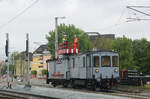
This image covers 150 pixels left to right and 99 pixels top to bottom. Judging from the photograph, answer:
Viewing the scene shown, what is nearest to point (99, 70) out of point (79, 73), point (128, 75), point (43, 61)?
point (79, 73)

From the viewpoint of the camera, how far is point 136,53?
2227 inches

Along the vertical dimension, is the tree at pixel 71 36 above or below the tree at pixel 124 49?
above

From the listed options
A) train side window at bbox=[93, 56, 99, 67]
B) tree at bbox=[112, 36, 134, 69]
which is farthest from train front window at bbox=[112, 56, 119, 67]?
tree at bbox=[112, 36, 134, 69]

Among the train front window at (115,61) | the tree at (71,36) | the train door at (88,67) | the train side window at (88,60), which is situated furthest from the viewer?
the tree at (71,36)

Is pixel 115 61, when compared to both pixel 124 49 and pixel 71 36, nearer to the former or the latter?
pixel 124 49

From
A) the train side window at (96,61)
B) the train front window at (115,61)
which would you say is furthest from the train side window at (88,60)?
the train front window at (115,61)

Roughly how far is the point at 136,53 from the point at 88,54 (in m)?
32.6

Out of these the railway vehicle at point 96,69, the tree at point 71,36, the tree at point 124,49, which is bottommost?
the railway vehicle at point 96,69

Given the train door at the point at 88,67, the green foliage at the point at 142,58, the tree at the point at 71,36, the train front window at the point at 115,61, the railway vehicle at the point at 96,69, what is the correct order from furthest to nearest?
the tree at the point at 71,36 → the green foliage at the point at 142,58 → the train front window at the point at 115,61 → the train door at the point at 88,67 → the railway vehicle at the point at 96,69

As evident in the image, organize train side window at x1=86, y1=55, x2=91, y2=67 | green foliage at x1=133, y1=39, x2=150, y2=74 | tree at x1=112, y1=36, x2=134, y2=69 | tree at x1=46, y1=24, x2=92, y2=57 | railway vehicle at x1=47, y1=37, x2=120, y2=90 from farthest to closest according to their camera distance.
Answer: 1. tree at x1=46, y1=24, x2=92, y2=57
2. tree at x1=112, y1=36, x2=134, y2=69
3. green foliage at x1=133, y1=39, x2=150, y2=74
4. train side window at x1=86, y1=55, x2=91, y2=67
5. railway vehicle at x1=47, y1=37, x2=120, y2=90

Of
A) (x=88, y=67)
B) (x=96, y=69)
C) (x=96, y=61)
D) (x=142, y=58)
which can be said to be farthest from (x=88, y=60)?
(x=142, y=58)

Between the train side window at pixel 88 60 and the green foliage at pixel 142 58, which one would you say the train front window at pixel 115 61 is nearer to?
the train side window at pixel 88 60

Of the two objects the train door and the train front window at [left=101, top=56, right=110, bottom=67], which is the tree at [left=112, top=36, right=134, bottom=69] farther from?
the train door

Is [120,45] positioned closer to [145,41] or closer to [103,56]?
[145,41]
